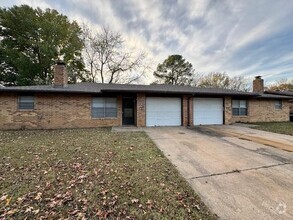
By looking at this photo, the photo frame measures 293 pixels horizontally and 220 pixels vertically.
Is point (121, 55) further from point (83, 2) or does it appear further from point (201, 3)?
point (201, 3)

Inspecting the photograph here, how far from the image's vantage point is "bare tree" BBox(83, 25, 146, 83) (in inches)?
950

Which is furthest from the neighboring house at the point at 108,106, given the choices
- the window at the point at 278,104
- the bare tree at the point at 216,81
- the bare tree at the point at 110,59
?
the bare tree at the point at 216,81

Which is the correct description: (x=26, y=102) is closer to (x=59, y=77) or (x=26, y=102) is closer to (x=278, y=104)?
(x=59, y=77)

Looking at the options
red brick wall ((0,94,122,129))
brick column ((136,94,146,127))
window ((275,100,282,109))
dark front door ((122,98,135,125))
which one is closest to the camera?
red brick wall ((0,94,122,129))

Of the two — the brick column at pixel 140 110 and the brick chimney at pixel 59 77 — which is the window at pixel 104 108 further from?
the brick chimney at pixel 59 77

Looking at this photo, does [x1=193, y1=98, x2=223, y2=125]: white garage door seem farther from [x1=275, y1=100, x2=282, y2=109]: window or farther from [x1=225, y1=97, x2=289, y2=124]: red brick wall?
[x1=275, y1=100, x2=282, y2=109]: window

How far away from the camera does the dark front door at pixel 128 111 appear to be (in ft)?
39.9

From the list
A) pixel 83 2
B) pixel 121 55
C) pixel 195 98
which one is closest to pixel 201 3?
pixel 195 98

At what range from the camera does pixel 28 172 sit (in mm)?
3729

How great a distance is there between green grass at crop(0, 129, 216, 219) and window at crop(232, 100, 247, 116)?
1146 cm

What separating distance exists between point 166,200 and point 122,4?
11807 millimetres

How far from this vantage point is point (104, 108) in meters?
11.3

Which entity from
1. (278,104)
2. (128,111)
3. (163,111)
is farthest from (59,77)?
(278,104)

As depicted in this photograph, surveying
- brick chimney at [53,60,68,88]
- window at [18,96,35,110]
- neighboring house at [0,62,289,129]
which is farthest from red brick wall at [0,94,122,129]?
brick chimney at [53,60,68,88]
